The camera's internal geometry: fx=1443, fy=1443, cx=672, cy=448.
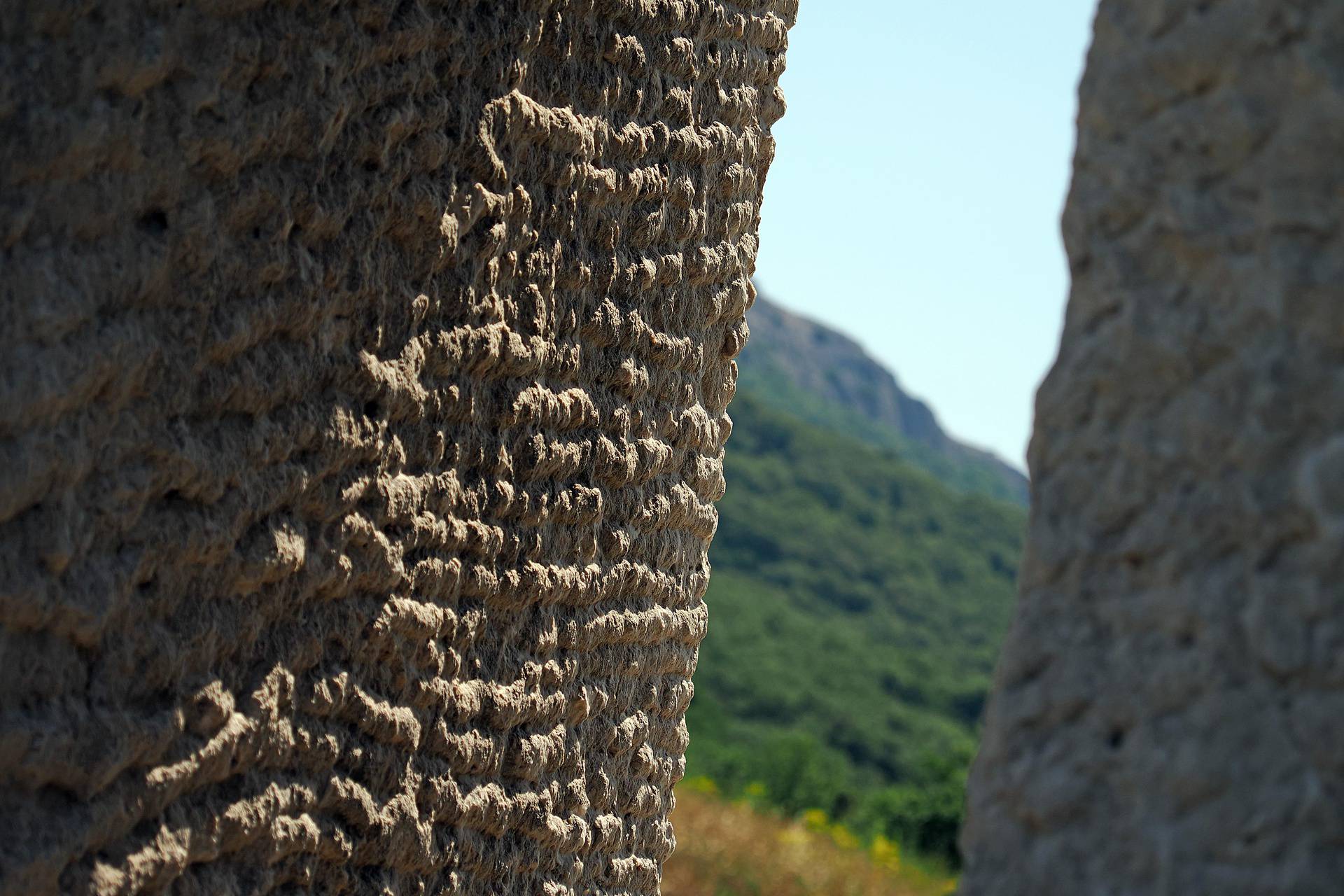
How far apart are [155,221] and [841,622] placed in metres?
24.2

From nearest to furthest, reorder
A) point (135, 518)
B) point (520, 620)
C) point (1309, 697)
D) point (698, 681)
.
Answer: point (1309, 697) < point (135, 518) < point (520, 620) < point (698, 681)

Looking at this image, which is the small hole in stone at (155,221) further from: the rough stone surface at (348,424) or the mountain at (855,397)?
the mountain at (855,397)

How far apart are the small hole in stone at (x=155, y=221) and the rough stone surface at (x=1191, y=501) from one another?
1.07 meters

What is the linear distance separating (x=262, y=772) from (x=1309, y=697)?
133 cm

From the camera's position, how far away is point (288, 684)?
1.88 metres

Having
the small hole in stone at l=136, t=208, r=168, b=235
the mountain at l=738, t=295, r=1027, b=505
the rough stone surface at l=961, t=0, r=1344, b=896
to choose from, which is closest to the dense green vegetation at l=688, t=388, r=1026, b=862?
the mountain at l=738, t=295, r=1027, b=505

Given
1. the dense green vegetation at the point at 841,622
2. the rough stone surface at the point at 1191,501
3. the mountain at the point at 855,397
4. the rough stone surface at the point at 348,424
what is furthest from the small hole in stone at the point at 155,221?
the mountain at the point at 855,397

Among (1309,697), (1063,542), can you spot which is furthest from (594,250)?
(1309,697)

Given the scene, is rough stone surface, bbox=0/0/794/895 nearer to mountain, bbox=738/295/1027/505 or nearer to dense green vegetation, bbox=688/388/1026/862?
dense green vegetation, bbox=688/388/1026/862

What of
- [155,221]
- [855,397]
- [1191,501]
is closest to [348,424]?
[155,221]

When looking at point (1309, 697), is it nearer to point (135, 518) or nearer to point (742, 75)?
point (135, 518)

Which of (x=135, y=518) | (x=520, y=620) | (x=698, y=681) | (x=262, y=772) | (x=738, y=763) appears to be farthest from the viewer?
(x=698, y=681)

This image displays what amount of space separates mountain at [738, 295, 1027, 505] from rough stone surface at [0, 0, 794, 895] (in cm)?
3654

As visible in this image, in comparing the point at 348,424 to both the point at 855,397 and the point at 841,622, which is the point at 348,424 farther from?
the point at 855,397
